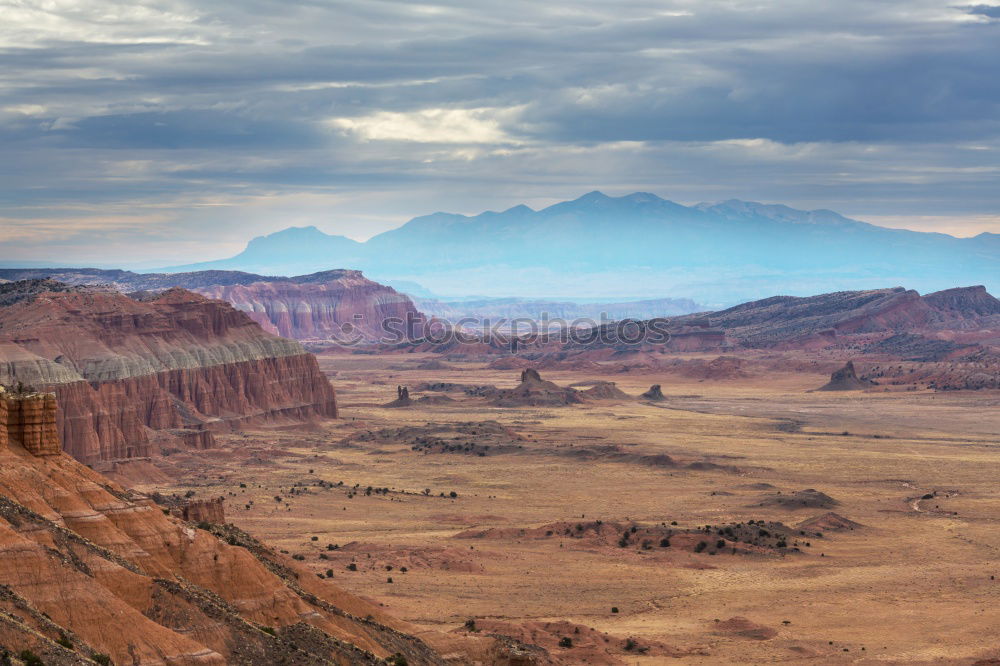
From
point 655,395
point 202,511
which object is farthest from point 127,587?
point 655,395

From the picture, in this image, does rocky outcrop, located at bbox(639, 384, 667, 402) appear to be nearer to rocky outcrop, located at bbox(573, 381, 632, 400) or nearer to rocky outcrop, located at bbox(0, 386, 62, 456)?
rocky outcrop, located at bbox(573, 381, 632, 400)

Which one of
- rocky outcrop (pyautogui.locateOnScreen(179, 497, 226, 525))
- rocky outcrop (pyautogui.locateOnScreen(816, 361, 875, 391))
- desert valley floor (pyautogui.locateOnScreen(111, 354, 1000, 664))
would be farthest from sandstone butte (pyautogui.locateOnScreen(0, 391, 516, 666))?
rocky outcrop (pyautogui.locateOnScreen(816, 361, 875, 391))

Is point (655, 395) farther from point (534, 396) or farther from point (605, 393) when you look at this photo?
point (534, 396)

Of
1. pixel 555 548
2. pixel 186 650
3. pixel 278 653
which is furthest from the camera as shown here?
pixel 555 548

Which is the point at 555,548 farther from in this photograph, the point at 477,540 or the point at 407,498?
the point at 407,498

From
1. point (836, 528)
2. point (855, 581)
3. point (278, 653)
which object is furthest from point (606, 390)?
point (278, 653)
